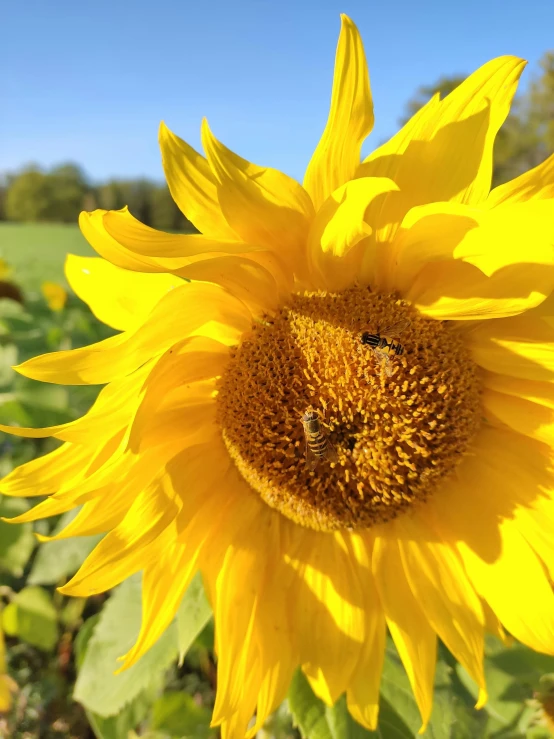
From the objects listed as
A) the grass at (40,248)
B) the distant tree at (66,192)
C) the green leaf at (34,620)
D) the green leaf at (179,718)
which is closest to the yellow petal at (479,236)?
the green leaf at (179,718)

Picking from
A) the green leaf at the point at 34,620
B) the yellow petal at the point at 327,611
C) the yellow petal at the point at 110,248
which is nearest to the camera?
the yellow petal at the point at 110,248

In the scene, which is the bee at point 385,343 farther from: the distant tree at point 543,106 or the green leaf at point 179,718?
the distant tree at point 543,106

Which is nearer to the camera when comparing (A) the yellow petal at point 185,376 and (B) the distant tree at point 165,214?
(A) the yellow petal at point 185,376

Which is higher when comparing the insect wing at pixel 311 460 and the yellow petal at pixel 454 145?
the yellow petal at pixel 454 145

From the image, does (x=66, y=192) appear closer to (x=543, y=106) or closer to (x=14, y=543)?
(x=543, y=106)

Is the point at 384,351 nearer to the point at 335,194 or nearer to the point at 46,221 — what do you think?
the point at 335,194

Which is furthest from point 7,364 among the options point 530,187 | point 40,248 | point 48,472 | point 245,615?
point 40,248

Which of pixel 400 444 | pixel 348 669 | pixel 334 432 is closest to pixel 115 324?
pixel 334 432
